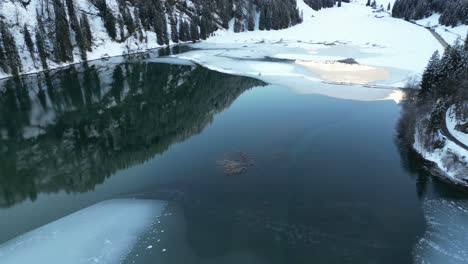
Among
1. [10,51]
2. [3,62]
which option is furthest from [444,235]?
[10,51]

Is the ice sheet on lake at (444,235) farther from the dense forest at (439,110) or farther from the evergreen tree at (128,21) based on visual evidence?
the evergreen tree at (128,21)

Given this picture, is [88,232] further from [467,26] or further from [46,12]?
[467,26]

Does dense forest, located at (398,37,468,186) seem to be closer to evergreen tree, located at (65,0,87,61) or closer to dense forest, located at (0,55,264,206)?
dense forest, located at (0,55,264,206)


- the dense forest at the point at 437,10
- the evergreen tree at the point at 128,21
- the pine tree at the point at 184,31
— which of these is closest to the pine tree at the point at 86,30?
the evergreen tree at the point at 128,21

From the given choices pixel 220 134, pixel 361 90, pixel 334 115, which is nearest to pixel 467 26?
pixel 361 90

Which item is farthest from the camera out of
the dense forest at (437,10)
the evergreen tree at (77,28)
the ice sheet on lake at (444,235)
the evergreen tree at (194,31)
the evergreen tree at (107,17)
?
the evergreen tree at (194,31)

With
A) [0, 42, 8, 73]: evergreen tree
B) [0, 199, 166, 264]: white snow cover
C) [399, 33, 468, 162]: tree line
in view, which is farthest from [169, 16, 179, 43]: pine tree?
[0, 199, 166, 264]: white snow cover
